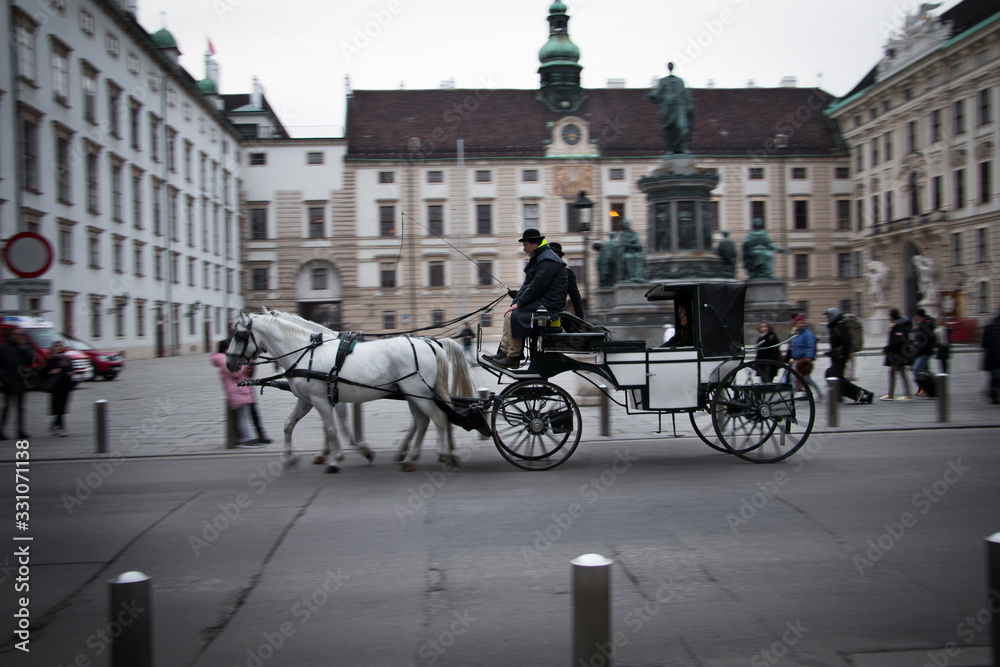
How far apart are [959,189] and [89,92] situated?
4559cm

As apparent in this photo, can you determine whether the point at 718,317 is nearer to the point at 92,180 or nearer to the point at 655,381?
the point at 655,381

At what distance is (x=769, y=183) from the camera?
200 ft

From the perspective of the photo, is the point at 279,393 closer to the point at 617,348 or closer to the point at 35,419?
the point at 35,419

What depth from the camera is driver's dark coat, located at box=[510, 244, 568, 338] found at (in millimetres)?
8375

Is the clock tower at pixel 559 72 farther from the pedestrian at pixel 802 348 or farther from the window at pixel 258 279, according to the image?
the pedestrian at pixel 802 348

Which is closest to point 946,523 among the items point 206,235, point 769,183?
point 206,235

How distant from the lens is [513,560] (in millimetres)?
5590

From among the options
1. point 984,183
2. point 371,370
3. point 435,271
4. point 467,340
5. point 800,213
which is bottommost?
point 371,370

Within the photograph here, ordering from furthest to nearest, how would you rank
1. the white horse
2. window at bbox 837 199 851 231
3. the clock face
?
window at bbox 837 199 851 231, the clock face, the white horse

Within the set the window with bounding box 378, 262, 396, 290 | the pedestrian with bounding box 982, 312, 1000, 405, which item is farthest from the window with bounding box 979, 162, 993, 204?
the window with bounding box 378, 262, 396, 290

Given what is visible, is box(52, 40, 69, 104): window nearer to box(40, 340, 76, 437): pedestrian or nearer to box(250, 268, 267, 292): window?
box(40, 340, 76, 437): pedestrian

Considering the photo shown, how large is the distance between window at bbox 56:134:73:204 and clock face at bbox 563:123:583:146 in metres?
35.8

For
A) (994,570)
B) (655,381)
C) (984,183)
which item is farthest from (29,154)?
(984,183)

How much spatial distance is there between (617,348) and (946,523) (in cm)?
350
